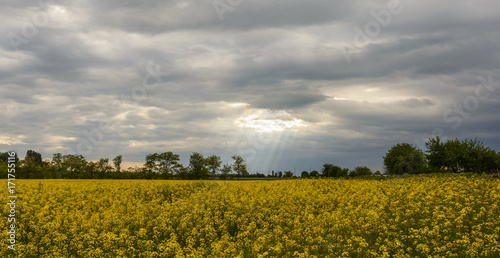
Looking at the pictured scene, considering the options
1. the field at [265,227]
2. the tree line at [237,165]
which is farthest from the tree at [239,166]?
the field at [265,227]

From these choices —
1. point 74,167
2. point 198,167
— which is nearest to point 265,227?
point 198,167

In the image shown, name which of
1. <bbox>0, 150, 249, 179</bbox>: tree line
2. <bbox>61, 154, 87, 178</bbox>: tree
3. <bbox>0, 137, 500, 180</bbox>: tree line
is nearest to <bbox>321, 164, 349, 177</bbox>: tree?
<bbox>0, 137, 500, 180</bbox>: tree line

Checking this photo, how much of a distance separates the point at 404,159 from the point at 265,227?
79341 mm

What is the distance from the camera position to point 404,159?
85.5 metres

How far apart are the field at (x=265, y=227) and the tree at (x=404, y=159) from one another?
63.0 m

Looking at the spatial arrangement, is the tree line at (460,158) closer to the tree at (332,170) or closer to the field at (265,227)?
the tree at (332,170)

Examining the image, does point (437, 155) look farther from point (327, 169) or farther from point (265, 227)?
point (265, 227)

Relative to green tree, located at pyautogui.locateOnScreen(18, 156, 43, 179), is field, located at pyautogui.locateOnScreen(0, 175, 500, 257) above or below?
below

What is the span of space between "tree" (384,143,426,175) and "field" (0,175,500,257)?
63037 mm

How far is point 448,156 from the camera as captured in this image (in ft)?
212

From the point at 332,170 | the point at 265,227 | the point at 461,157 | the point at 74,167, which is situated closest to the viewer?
the point at 265,227

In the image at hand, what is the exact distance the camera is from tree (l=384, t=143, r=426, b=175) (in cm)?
8288

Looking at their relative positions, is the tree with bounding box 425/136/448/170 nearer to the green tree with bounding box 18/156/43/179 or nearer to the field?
the field

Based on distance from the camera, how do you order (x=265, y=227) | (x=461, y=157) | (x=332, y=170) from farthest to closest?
1. (x=332, y=170)
2. (x=461, y=157)
3. (x=265, y=227)
